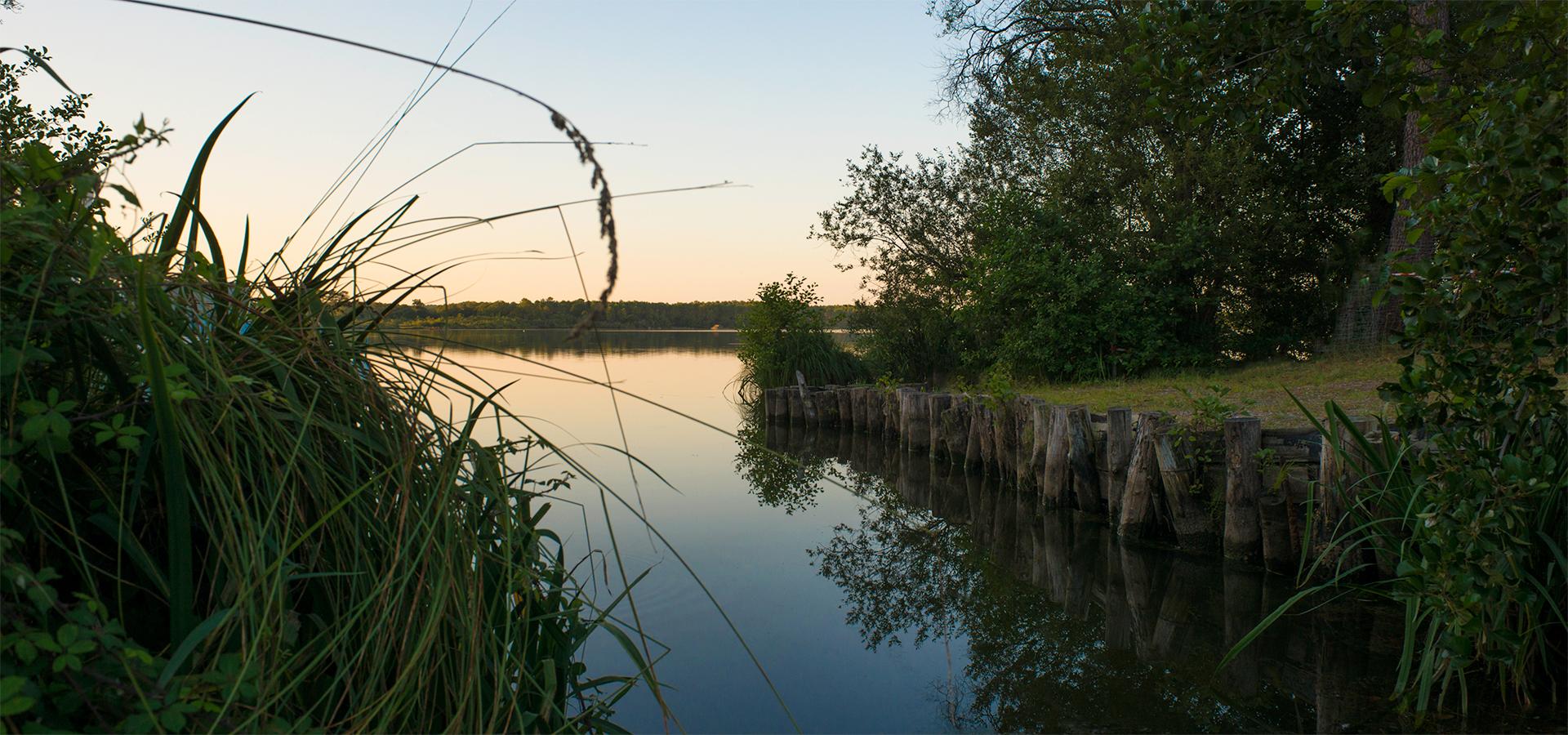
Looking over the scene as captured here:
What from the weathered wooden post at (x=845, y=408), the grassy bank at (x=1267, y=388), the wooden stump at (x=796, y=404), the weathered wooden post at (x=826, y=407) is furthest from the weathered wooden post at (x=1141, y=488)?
the wooden stump at (x=796, y=404)

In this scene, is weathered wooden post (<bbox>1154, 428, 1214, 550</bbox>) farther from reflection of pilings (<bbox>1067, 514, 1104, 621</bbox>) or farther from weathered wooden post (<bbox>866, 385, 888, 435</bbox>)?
weathered wooden post (<bbox>866, 385, 888, 435</bbox>)

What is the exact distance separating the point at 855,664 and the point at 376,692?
344 cm

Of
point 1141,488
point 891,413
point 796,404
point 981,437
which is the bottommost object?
point 796,404

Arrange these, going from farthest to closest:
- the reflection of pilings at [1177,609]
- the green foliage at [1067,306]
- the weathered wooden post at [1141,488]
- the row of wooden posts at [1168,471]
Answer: the green foliage at [1067,306] < the weathered wooden post at [1141,488] < the row of wooden posts at [1168,471] < the reflection of pilings at [1177,609]

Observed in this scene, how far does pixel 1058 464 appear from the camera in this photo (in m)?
7.84

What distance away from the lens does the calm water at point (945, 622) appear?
12.5 ft

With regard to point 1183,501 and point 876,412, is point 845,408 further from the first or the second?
point 1183,501

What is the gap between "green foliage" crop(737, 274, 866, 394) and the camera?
58.0 feet

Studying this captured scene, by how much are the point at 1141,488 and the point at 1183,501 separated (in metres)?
0.36

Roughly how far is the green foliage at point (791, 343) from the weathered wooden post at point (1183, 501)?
11.4 metres

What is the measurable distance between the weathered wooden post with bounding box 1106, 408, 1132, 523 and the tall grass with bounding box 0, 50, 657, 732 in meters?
6.08

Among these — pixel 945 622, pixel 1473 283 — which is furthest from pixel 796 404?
pixel 1473 283

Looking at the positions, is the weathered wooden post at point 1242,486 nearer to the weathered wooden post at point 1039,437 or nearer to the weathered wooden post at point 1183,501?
the weathered wooden post at point 1183,501

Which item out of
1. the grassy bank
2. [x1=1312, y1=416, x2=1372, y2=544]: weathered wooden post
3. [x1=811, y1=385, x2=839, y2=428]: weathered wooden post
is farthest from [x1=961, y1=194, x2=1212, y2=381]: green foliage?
[x1=1312, y1=416, x2=1372, y2=544]: weathered wooden post
